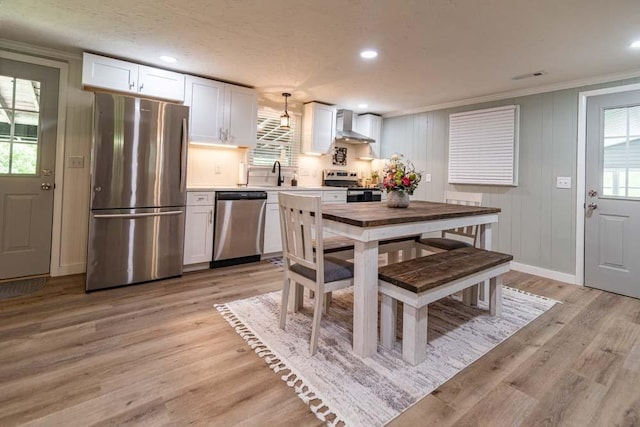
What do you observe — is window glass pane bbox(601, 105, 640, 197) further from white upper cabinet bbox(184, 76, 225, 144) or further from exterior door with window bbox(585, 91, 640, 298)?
white upper cabinet bbox(184, 76, 225, 144)

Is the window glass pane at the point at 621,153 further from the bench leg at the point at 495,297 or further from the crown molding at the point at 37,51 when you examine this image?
the crown molding at the point at 37,51

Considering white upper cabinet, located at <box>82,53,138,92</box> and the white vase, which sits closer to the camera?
the white vase

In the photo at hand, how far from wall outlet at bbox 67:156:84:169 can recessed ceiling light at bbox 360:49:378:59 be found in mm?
3126

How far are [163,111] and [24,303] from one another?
81.5 inches

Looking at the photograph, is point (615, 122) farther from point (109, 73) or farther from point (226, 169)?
point (109, 73)

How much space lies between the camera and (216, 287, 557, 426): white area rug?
Answer: 5.26ft

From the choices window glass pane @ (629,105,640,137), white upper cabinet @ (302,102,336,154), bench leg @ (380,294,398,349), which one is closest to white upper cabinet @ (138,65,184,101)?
white upper cabinet @ (302,102,336,154)

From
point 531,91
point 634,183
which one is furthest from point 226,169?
point 634,183

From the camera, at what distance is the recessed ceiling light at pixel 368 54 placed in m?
2.92

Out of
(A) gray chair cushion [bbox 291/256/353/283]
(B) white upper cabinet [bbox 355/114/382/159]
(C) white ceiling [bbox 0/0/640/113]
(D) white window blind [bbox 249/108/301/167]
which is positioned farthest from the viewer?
(B) white upper cabinet [bbox 355/114/382/159]

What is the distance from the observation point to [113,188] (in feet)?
9.92

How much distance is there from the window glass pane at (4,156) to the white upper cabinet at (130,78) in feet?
3.21

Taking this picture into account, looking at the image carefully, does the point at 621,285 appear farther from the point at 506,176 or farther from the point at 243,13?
the point at 243,13

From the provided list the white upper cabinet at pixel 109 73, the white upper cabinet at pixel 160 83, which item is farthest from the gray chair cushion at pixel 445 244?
the white upper cabinet at pixel 109 73
